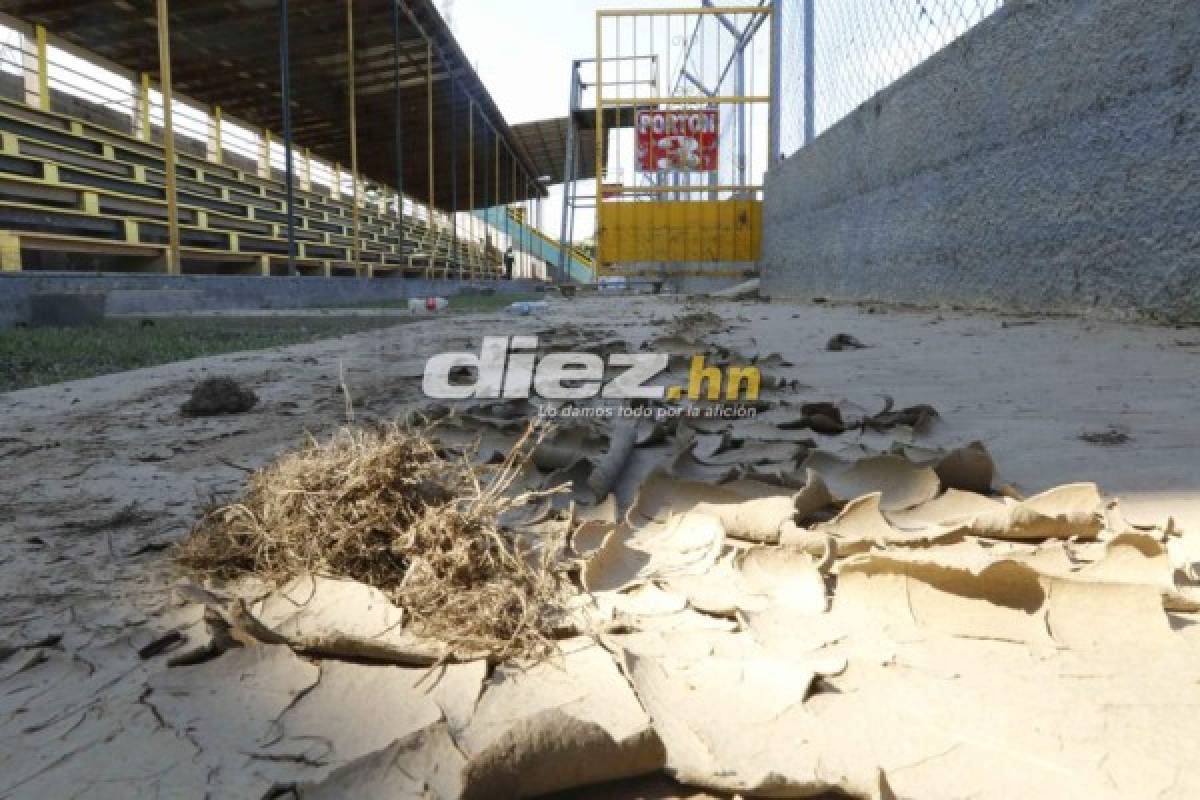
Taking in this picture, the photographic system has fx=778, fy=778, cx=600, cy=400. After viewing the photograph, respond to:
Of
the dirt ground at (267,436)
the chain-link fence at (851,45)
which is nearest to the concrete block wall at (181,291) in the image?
the dirt ground at (267,436)

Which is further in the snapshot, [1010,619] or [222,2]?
[222,2]

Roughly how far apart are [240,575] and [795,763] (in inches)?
29.7

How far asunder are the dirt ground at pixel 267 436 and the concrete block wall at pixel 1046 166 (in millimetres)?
383

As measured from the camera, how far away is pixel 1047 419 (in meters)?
1.78

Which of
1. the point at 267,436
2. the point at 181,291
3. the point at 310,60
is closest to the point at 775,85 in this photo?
the point at 181,291

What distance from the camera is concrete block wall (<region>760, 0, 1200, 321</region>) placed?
317 cm

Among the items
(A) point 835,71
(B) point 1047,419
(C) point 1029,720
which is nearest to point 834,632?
(C) point 1029,720

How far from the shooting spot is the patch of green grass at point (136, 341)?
3.33 metres

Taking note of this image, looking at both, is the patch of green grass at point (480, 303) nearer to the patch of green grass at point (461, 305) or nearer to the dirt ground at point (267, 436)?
the patch of green grass at point (461, 305)

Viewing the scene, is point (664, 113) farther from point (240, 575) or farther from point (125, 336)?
Result: point (240, 575)

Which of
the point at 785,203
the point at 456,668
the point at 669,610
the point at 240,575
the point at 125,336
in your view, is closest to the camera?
the point at 456,668

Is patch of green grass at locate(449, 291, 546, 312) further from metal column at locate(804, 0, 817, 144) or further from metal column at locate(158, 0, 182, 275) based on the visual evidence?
metal column at locate(804, 0, 817, 144)

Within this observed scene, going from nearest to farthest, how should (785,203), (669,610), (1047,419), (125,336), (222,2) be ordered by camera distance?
(669,610)
(1047,419)
(125,336)
(785,203)
(222,2)

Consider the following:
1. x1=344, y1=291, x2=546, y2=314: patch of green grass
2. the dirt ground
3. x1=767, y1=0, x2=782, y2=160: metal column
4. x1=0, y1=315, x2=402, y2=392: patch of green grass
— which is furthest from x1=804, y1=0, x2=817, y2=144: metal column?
the dirt ground
